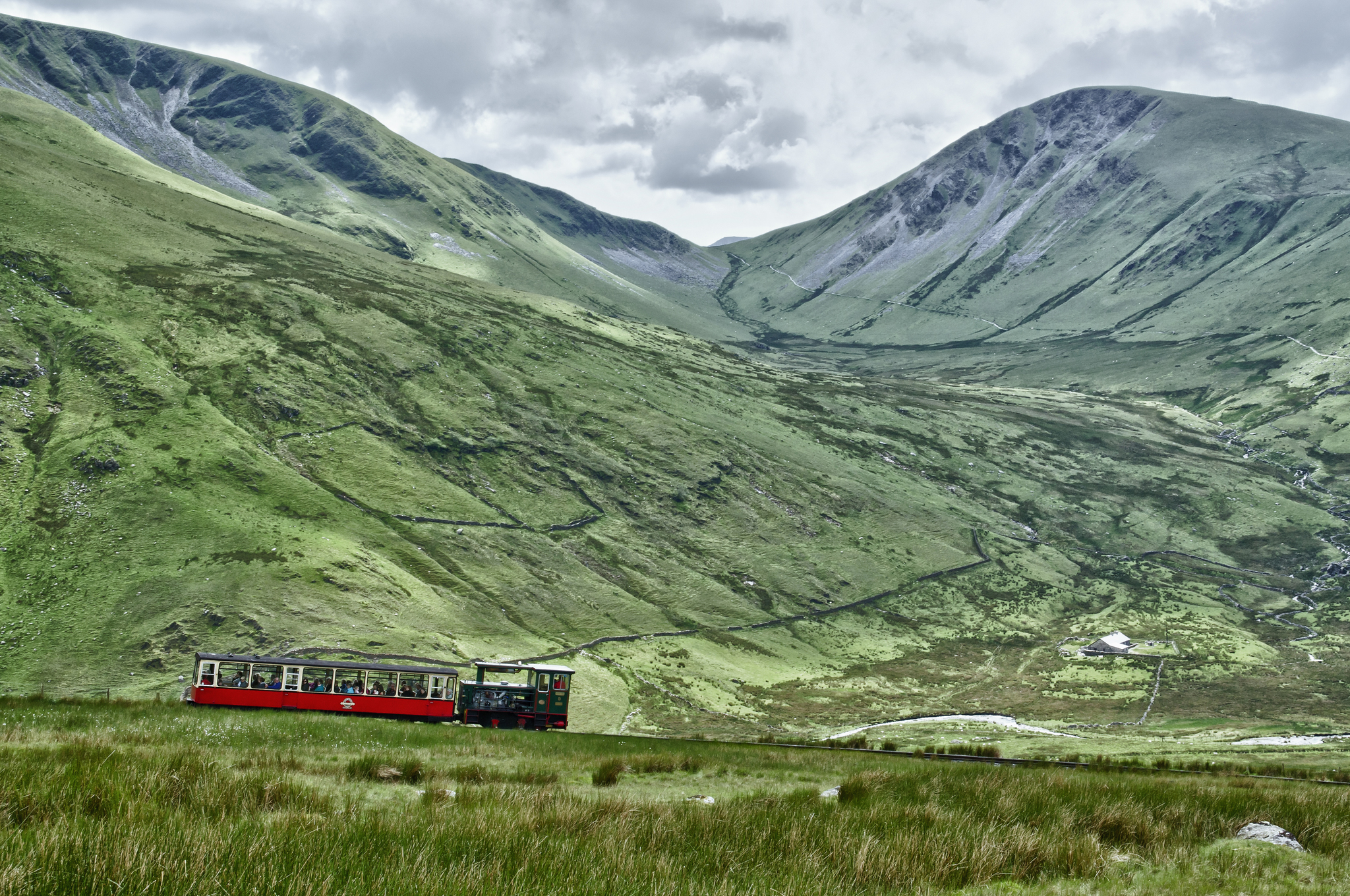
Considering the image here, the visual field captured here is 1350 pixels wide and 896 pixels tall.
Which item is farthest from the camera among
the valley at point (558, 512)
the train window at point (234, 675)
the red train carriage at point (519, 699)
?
the valley at point (558, 512)

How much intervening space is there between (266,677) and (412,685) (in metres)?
6.92

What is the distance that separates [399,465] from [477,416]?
22522mm

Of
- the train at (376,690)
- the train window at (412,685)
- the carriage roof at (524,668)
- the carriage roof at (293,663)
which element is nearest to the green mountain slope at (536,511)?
→ the carriage roof at (524,668)

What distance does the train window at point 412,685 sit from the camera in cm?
4097

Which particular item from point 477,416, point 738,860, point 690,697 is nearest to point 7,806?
point 738,860

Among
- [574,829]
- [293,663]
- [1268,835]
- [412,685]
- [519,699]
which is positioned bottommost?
[519,699]

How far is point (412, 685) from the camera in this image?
41.2 m

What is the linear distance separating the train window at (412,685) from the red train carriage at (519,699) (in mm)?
3309

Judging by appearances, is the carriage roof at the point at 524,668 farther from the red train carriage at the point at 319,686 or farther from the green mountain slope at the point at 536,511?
the green mountain slope at the point at 536,511

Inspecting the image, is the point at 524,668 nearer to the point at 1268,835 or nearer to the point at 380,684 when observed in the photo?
the point at 380,684

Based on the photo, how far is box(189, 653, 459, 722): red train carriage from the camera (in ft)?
123

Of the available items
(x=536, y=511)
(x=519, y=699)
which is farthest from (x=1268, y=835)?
(x=536, y=511)

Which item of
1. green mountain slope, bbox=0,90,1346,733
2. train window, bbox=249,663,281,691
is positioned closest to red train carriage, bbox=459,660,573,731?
train window, bbox=249,663,281,691

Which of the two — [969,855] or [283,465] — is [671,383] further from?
[969,855]
